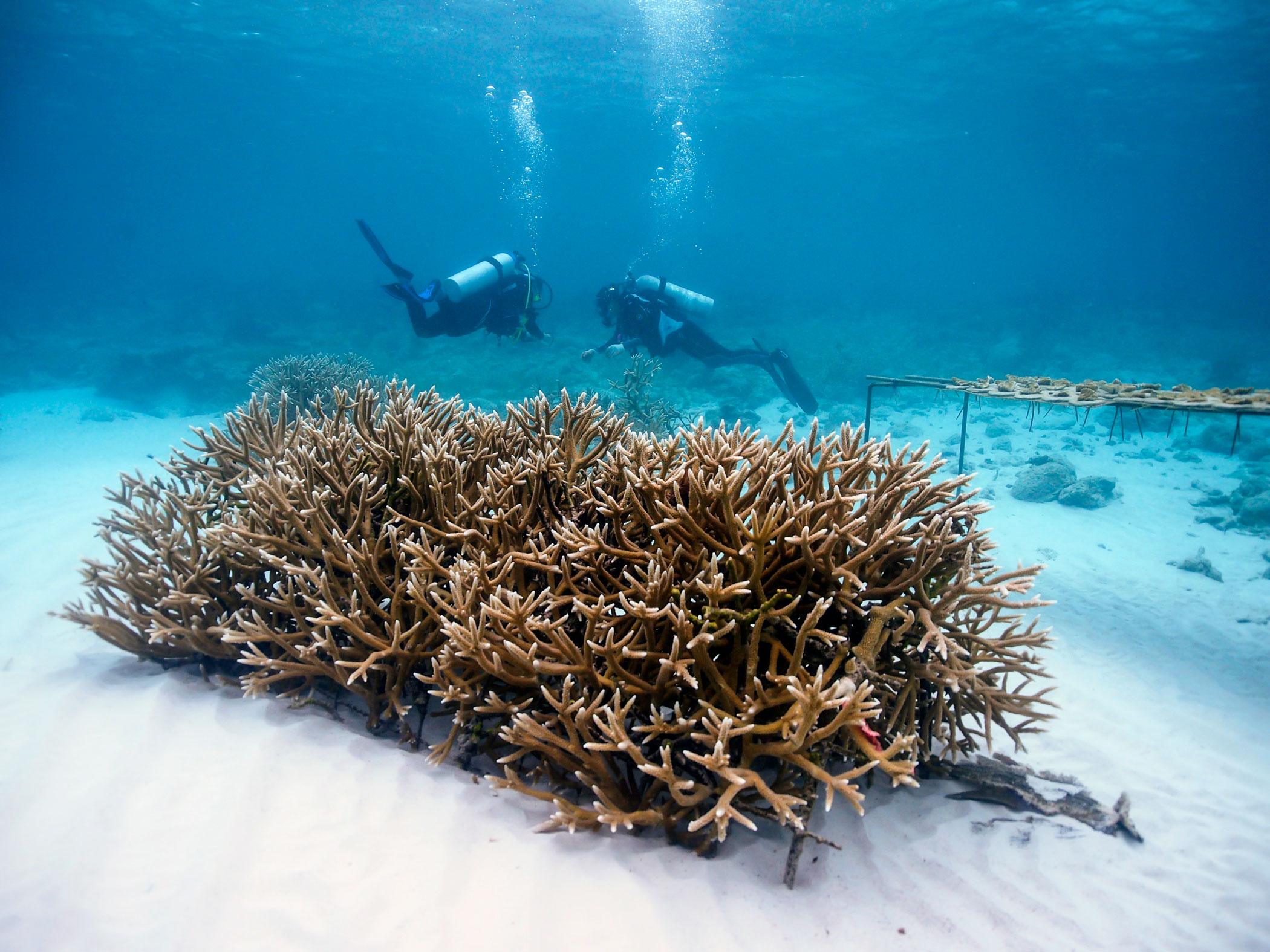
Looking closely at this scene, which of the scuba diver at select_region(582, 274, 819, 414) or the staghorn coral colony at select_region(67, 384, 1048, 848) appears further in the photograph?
the scuba diver at select_region(582, 274, 819, 414)

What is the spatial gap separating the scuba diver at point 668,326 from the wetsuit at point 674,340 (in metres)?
0.01

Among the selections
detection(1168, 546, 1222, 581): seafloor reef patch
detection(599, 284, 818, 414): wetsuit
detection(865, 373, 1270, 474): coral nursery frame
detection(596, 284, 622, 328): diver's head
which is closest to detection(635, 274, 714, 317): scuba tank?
detection(599, 284, 818, 414): wetsuit

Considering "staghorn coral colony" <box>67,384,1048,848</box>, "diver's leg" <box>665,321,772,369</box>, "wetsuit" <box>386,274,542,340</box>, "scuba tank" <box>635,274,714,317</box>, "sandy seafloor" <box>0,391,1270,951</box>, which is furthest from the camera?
"scuba tank" <box>635,274,714,317</box>

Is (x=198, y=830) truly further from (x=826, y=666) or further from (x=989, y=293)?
(x=989, y=293)

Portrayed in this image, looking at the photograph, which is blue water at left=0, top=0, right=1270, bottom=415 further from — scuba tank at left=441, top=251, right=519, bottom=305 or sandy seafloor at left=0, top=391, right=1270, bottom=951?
sandy seafloor at left=0, top=391, right=1270, bottom=951

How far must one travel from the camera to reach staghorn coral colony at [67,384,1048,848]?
2.11 meters

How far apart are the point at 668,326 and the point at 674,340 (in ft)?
1.38

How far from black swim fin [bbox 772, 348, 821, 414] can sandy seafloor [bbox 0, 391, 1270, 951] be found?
12.0 meters

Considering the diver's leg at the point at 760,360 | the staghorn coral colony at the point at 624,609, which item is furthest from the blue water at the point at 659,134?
the staghorn coral colony at the point at 624,609

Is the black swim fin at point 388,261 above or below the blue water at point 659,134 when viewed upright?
below

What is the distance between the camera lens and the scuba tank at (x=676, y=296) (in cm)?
1416

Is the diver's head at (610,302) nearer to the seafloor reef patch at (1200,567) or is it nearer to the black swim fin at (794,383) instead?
the black swim fin at (794,383)

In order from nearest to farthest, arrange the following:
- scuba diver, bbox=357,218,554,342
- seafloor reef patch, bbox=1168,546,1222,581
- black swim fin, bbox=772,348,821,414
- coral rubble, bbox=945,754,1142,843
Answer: coral rubble, bbox=945,754,1142,843 → seafloor reef patch, bbox=1168,546,1222,581 → scuba diver, bbox=357,218,554,342 → black swim fin, bbox=772,348,821,414

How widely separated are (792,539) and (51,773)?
3.16 metres
